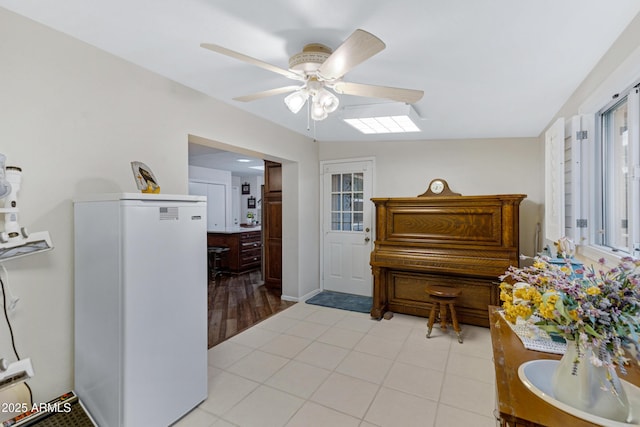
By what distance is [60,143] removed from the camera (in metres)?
1.75

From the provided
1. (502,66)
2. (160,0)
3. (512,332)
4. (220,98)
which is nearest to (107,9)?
(160,0)

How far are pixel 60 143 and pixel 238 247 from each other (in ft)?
13.8

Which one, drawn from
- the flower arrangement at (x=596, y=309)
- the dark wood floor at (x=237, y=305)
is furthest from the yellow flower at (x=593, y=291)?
the dark wood floor at (x=237, y=305)

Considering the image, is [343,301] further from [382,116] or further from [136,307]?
[136,307]

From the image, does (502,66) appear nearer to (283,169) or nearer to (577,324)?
(577,324)

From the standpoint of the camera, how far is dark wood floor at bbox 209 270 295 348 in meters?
3.28

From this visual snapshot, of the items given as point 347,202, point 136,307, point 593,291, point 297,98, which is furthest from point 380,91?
point 347,202

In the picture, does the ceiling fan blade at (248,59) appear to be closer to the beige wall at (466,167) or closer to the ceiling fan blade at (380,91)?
the ceiling fan blade at (380,91)

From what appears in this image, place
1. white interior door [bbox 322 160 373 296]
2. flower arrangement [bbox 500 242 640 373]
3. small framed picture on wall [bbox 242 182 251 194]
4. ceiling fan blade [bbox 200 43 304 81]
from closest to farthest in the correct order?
flower arrangement [bbox 500 242 640 373] → ceiling fan blade [bbox 200 43 304 81] → white interior door [bbox 322 160 373 296] → small framed picture on wall [bbox 242 182 251 194]

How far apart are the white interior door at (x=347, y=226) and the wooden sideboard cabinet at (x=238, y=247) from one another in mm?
2036

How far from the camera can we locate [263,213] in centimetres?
490

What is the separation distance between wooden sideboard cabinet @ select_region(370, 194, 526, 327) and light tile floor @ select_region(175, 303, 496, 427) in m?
0.32

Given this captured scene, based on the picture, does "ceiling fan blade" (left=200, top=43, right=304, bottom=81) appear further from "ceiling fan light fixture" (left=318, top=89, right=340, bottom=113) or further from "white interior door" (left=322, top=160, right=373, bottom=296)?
"white interior door" (left=322, top=160, right=373, bottom=296)

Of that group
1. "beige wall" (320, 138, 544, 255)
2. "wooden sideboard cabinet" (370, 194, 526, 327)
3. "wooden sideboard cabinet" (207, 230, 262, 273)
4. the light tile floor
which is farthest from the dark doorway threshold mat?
"wooden sideboard cabinet" (207, 230, 262, 273)
